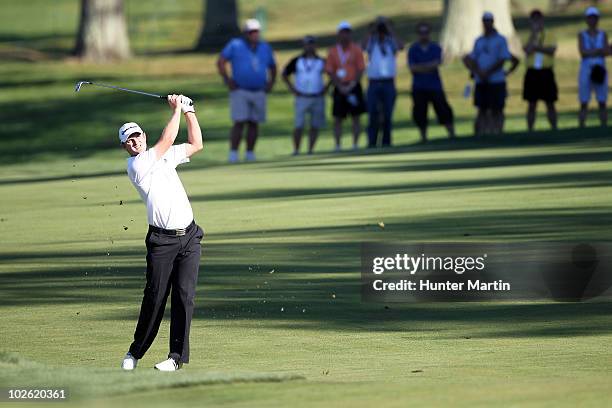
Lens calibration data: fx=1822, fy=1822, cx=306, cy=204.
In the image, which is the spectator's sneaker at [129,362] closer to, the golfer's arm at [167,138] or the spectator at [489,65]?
the golfer's arm at [167,138]

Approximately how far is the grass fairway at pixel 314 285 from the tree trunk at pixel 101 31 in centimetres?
1749

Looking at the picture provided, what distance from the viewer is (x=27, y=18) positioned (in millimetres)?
81062

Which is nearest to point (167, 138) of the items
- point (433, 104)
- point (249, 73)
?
point (249, 73)

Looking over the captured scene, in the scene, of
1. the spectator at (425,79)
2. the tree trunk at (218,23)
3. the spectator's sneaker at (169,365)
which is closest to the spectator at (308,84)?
the spectator at (425,79)

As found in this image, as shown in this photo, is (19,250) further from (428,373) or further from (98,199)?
(428,373)

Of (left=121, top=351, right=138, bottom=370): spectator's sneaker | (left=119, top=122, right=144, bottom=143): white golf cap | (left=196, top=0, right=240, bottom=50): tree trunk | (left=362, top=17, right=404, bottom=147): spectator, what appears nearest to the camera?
(left=121, top=351, right=138, bottom=370): spectator's sneaker

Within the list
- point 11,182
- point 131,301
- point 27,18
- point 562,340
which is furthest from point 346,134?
point 27,18

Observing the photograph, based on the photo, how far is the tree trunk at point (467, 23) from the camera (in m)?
41.1

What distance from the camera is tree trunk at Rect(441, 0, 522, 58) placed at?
41062 millimetres

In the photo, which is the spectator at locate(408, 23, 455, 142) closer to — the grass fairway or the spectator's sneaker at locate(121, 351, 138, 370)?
the grass fairway

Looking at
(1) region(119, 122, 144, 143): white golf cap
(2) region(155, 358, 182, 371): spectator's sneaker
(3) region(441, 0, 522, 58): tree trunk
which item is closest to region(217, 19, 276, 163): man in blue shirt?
(3) region(441, 0, 522, 58): tree trunk

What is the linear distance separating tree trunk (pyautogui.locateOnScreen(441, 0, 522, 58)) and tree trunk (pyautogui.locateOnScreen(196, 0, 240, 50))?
14.1 metres

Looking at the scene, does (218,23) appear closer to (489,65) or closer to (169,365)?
(489,65)

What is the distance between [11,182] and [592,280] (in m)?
14.1
